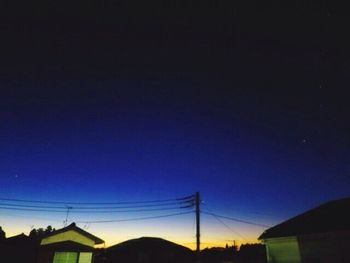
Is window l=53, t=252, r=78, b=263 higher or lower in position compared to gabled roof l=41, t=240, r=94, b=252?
lower

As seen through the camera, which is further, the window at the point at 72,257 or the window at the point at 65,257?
the window at the point at 72,257

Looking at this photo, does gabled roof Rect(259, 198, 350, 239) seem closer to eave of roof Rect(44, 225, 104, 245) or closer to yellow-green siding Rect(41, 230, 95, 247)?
eave of roof Rect(44, 225, 104, 245)

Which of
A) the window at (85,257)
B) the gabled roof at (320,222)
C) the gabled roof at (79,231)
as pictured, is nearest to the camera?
the gabled roof at (320,222)

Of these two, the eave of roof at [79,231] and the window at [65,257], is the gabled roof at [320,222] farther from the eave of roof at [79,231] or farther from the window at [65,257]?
the eave of roof at [79,231]

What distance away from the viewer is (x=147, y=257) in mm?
32906

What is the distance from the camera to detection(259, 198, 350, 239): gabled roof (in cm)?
1531

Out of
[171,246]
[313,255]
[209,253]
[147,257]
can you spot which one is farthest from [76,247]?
[209,253]

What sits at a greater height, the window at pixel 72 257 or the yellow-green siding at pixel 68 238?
the yellow-green siding at pixel 68 238

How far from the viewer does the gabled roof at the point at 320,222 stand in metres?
15.3

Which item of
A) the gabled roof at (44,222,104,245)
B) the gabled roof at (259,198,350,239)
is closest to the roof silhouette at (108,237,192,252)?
the gabled roof at (44,222,104,245)

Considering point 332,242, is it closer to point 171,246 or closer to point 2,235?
point 171,246

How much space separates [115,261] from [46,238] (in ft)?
27.1

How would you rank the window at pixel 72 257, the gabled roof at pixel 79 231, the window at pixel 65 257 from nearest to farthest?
the window at pixel 65 257 < the window at pixel 72 257 < the gabled roof at pixel 79 231

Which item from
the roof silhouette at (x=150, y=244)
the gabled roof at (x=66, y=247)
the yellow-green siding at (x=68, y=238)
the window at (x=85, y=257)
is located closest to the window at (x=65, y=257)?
the gabled roof at (x=66, y=247)
